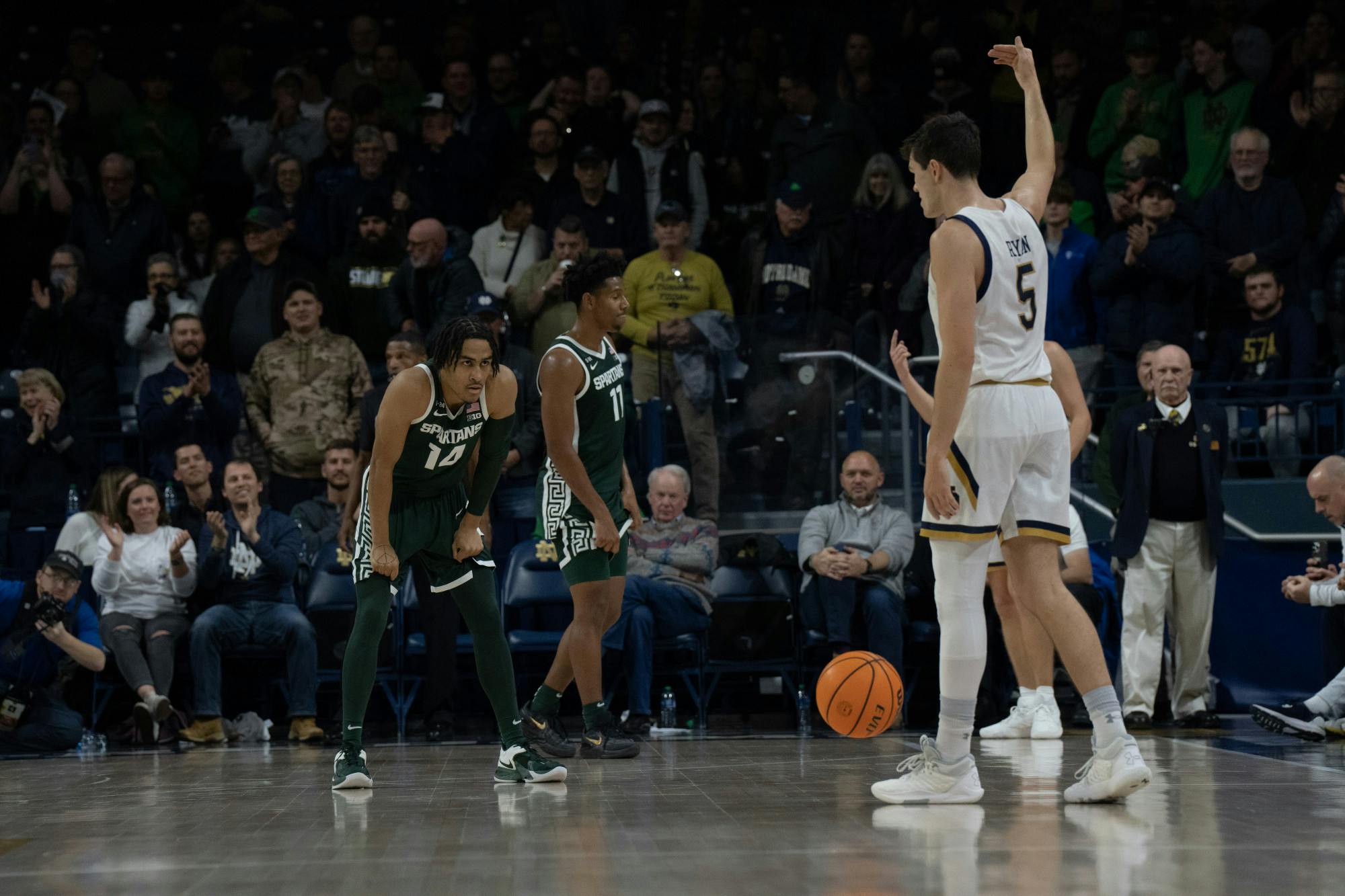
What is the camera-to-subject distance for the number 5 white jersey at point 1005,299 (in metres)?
5.20

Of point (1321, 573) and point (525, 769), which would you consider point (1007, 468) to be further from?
point (1321, 573)

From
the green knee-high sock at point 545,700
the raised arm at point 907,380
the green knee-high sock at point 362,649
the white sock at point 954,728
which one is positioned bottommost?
the green knee-high sock at point 545,700

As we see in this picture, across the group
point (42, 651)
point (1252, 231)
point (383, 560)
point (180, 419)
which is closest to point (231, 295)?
point (180, 419)

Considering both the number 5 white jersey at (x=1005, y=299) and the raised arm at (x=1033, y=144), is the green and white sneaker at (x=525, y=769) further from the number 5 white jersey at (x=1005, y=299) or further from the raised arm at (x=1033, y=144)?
the raised arm at (x=1033, y=144)

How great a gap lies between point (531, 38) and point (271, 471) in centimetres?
574

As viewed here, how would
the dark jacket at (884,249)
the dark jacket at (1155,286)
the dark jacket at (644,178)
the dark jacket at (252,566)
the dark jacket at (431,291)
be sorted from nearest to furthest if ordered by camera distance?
the dark jacket at (252,566) < the dark jacket at (1155,286) < the dark jacket at (431,291) < the dark jacket at (884,249) < the dark jacket at (644,178)

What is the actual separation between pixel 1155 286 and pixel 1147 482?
2.17 metres

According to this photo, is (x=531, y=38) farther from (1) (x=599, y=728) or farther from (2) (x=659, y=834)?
(2) (x=659, y=834)

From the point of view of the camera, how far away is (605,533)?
7035 millimetres

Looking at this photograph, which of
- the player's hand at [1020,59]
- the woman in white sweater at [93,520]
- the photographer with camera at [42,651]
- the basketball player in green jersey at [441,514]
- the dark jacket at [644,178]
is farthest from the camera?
the dark jacket at [644,178]

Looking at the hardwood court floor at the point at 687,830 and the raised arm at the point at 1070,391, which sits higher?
the raised arm at the point at 1070,391

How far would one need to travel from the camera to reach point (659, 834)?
4762mm

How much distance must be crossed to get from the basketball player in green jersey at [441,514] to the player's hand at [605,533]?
0.77 m

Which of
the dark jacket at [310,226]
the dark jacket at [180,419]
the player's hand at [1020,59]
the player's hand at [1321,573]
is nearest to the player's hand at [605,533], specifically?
the player's hand at [1020,59]
